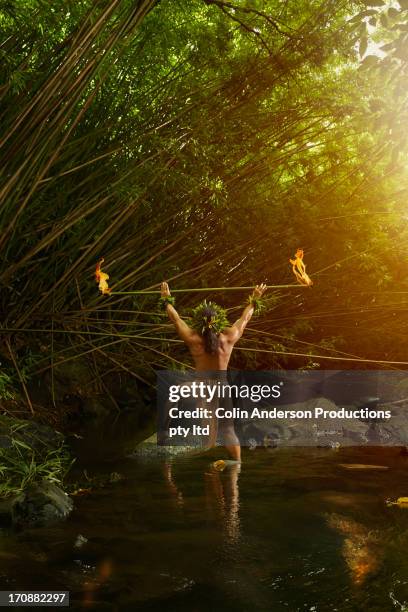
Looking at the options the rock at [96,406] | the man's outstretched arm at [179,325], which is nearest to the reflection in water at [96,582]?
the man's outstretched arm at [179,325]

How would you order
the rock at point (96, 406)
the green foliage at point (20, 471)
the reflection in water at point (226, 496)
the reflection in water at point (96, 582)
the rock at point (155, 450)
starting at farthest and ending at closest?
the rock at point (96, 406), the rock at point (155, 450), the green foliage at point (20, 471), the reflection in water at point (226, 496), the reflection in water at point (96, 582)

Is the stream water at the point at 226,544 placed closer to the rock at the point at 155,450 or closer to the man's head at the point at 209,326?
the rock at the point at 155,450

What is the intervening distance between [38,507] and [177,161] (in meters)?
→ 3.45

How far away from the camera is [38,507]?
4602 mm

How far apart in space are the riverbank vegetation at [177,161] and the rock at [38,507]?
144 cm

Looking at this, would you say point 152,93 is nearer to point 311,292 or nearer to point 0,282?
point 0,282

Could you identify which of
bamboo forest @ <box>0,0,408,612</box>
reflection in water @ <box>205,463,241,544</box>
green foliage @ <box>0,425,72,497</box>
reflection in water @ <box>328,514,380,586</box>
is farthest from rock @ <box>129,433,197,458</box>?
reflection in water @ <box>328,514,380,586</box>

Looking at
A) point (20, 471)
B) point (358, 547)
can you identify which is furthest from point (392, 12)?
point (20, 471)

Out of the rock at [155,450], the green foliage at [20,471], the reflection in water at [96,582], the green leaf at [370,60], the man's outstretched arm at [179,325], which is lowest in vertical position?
the reflection in water at [96,582]

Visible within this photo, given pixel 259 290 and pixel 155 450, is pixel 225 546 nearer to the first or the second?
pixel 259 290

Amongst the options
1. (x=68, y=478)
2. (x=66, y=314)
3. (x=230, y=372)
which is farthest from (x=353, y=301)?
(x=68, y=478)

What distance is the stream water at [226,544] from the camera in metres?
3.38

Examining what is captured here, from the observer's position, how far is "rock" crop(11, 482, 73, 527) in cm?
454

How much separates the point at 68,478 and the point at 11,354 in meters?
1.29
